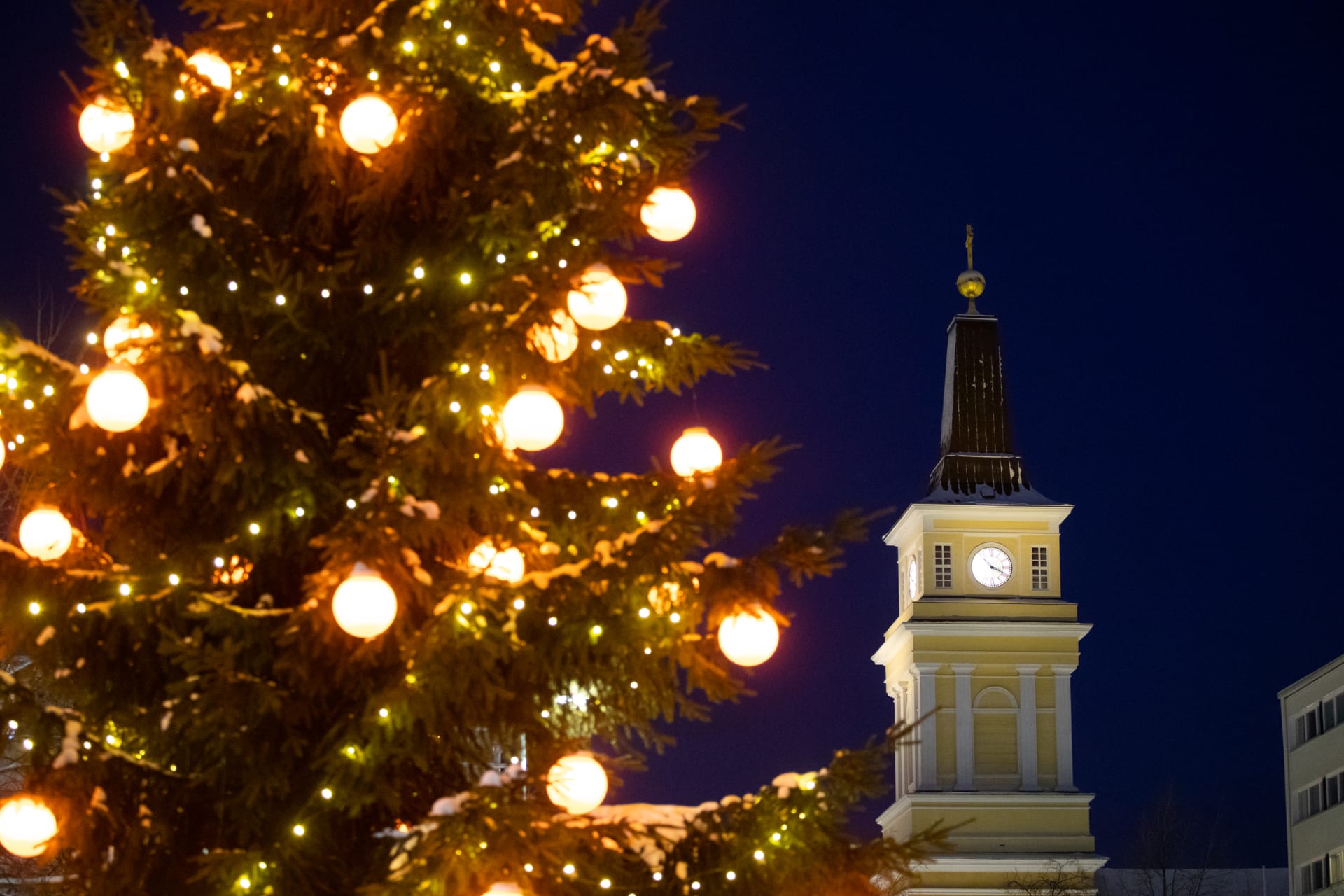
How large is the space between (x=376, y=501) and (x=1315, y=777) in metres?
56.9

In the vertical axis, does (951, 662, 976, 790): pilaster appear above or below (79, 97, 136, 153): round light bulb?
above

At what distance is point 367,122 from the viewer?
8.52 meters

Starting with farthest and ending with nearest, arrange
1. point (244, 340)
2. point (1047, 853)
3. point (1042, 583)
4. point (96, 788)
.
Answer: point (1042, 583) < point (1047, 853) < point (244, 340) < point (96, 788)

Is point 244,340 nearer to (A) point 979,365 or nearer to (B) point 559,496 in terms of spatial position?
(B) point 559,496

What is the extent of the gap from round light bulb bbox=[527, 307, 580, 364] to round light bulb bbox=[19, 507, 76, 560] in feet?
7.51

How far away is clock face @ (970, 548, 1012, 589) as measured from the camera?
6750 cm

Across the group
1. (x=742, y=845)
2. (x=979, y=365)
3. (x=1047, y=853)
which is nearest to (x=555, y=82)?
(x=742, y=845)

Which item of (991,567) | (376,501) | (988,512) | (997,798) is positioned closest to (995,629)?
(991,567)

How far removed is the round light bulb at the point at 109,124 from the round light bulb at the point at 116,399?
149 cm

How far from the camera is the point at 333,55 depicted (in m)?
8.95

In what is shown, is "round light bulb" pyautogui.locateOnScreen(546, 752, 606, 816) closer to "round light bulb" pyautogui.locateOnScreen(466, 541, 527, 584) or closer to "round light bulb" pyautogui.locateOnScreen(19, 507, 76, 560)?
"round light bulb" pyautogui.locateOnScreen(466, 541, 527, 584)

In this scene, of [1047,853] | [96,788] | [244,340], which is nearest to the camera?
[96,788]

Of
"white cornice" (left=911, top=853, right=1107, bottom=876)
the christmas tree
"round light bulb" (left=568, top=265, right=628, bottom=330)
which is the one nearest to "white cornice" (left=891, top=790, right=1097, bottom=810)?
"white cornice" (left=911, top=853, right=1107, bottom=876)

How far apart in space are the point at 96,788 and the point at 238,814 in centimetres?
62
